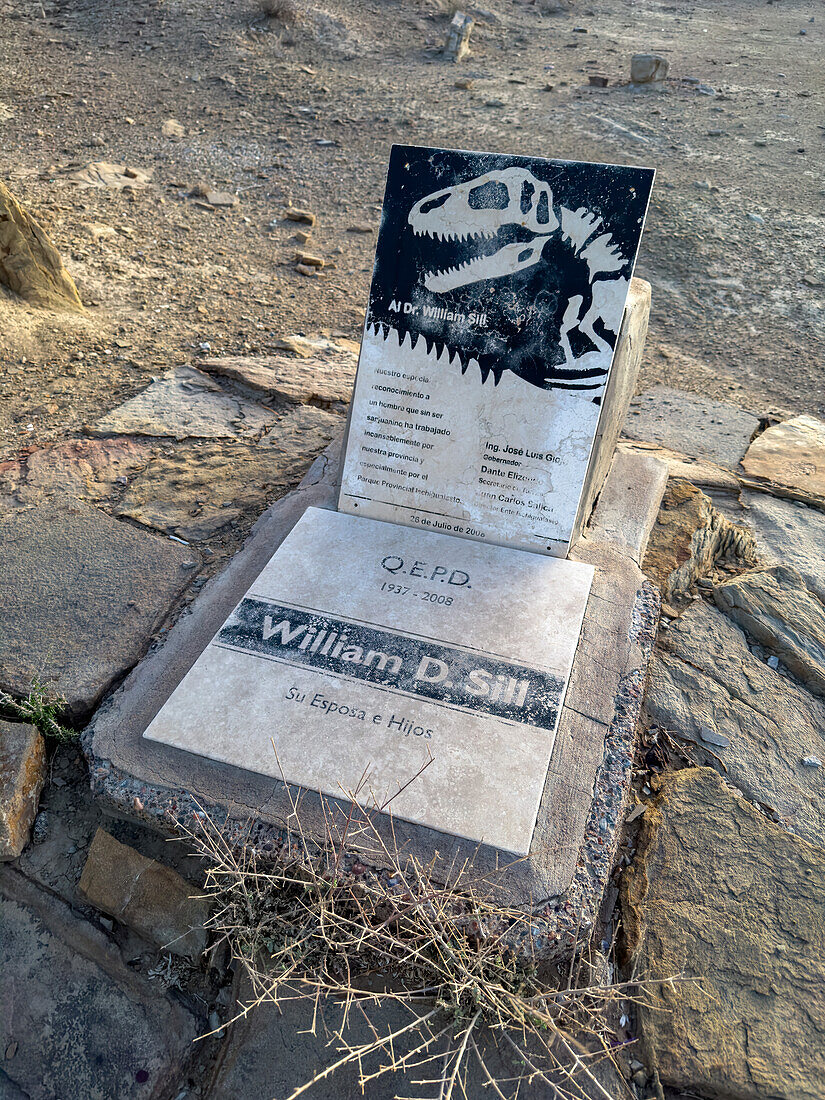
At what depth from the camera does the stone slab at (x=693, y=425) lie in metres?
3.27

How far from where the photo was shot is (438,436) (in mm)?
2197

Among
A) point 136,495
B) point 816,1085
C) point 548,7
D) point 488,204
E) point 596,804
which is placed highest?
point 548,7

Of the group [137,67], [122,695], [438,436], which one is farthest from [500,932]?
[137,67]

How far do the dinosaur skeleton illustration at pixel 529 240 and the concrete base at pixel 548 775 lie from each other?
2.06ft

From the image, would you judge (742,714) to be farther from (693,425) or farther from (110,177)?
(110,177)

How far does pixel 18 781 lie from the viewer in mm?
1729

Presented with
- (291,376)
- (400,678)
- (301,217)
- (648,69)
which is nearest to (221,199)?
(301,217)

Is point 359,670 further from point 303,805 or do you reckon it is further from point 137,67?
point 137,67

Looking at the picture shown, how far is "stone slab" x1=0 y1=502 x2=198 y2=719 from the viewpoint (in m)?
1.92

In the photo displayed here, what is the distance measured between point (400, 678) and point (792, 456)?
2.29 m

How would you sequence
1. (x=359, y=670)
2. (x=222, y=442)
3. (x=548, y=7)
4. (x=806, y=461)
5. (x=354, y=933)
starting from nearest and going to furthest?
(x=354, y=933) → (x=359, y=670) → (x=222, y=442) → (x=806, y=461) → (x=548, y=7)

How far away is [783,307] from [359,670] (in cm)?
415

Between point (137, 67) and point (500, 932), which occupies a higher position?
point (137, 67)

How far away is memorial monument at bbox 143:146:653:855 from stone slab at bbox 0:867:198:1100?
0.46 metres
